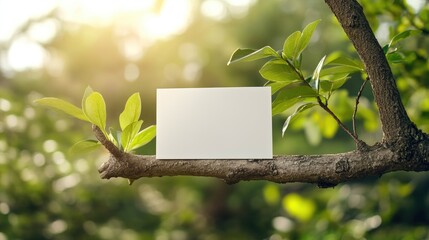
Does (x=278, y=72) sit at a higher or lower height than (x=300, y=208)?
higher

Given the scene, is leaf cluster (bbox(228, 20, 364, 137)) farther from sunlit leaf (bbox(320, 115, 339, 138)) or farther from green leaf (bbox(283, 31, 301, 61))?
sunlit leaf (bbox(320, 115, 339, 138))

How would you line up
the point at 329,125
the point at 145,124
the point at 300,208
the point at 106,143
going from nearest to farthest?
the point at 106,143 → the point at 329,125 → the point at 300,208 → the point at 145,124

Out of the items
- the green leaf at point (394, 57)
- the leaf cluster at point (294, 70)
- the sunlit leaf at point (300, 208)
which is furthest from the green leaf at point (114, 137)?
the sunlit leaf at point (300, 208)

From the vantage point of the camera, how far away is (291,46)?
0.44m

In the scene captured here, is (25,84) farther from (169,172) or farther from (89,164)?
(169,172)

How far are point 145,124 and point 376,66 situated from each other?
1.56 m

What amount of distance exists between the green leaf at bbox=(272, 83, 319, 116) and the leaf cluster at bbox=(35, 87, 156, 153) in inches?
3.7

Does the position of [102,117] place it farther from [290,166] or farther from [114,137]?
[290,166]

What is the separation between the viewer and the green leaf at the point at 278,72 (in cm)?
43

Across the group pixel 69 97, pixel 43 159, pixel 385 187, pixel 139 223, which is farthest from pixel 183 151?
pixel 69 97

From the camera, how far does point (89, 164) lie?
58.4 inches

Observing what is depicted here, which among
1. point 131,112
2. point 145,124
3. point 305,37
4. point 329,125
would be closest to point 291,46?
point 305,37

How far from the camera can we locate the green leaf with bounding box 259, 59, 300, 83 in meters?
0.43

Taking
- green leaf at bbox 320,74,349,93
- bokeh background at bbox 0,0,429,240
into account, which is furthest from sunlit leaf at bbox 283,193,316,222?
green leaf at bbox 320,74,349,93
